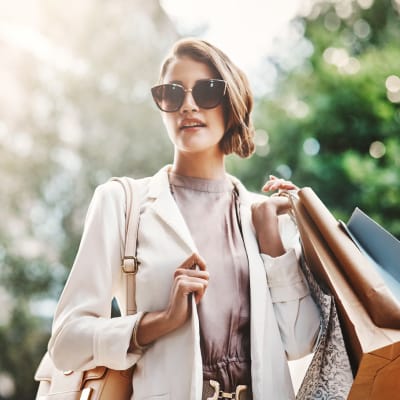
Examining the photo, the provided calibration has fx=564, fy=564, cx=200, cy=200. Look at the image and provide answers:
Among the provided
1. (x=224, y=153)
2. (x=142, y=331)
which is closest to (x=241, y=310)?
(x=142, y=331)

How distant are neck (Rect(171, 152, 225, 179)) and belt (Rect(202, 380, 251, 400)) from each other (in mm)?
610

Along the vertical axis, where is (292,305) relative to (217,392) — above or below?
above

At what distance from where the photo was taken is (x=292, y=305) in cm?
150

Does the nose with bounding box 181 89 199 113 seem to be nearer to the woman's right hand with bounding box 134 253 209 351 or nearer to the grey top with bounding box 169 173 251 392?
the grey top with bounding box 169 173 251 392

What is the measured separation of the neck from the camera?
5.50 ft

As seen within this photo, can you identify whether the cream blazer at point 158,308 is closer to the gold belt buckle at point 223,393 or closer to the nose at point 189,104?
the gold belt buckle at point 223,393

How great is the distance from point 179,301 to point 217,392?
0.24 m

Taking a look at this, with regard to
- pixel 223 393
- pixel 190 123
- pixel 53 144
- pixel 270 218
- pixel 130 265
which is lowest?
pixel 223 393

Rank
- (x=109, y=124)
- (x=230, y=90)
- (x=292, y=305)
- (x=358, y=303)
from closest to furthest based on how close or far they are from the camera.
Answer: (x=358, y=303) < (x=292, y=305) < (x=230, y=90) < (x=109, y=124)

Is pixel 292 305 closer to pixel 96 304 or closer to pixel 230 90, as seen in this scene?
pixel 96 304

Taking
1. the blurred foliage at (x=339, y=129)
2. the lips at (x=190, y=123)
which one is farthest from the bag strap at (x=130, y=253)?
the blurred foliage at (x=339, y=129)

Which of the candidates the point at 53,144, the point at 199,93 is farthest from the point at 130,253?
the point at 53,144

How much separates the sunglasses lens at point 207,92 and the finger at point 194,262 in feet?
1.51

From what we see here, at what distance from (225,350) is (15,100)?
820 centimetres
